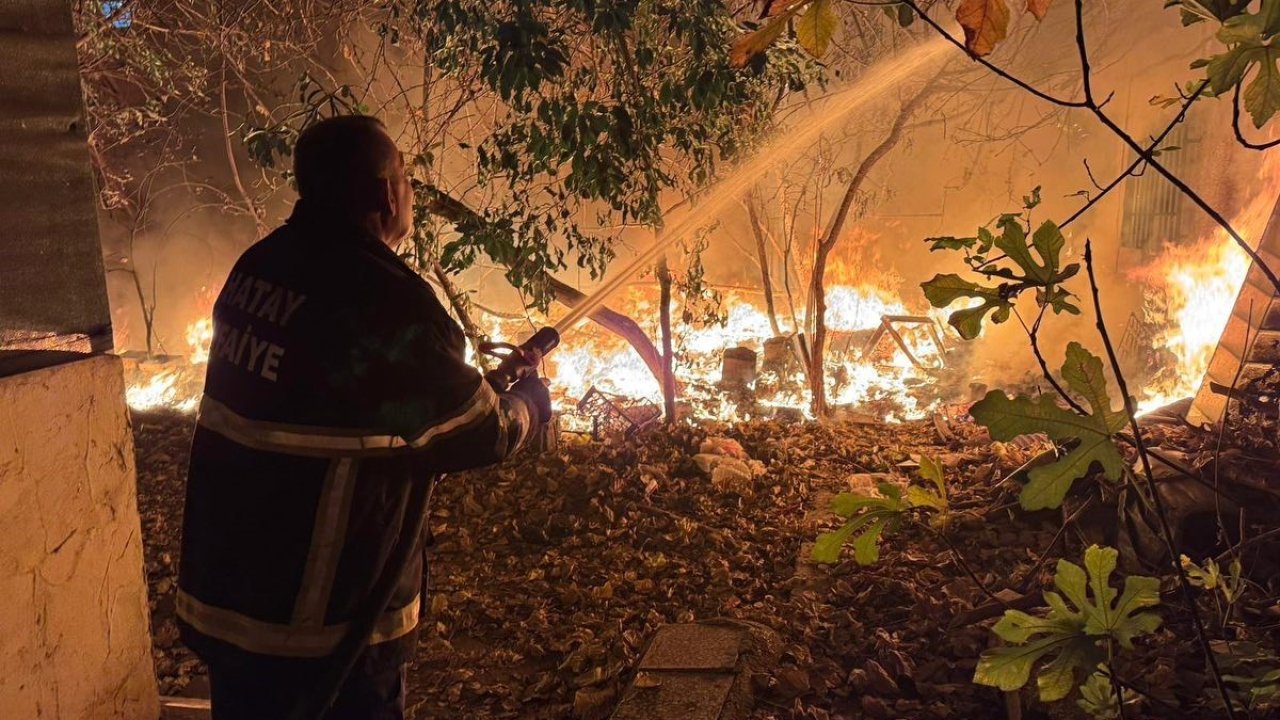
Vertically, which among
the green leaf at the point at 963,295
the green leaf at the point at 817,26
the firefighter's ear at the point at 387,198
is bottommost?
the green leaf at the point at 963,295

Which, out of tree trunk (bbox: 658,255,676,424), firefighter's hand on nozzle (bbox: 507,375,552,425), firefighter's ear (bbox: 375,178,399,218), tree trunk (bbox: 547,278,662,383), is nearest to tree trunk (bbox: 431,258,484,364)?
tree trunk (bbox: 547,278,662,383)

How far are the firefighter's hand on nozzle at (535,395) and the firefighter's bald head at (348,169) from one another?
654 mm

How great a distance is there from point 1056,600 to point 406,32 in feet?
25.2

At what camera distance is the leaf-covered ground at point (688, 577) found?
138 inches

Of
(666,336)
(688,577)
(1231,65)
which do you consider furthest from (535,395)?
(666,336)

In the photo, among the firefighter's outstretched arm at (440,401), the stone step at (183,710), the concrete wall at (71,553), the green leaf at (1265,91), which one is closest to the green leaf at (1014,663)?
the green leaf at (1265,91)

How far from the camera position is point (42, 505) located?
2.52 m

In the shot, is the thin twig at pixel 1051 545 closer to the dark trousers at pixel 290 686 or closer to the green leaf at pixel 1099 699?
the green leaf at pixel 1099 699

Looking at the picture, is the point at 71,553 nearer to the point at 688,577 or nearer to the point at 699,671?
the point at 699,671

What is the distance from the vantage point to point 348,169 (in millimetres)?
2143

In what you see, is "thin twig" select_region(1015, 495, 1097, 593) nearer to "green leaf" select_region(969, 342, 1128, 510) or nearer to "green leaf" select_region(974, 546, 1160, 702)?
"green leaf" select_region(974, 546, 1160, 702)

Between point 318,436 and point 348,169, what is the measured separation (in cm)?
68

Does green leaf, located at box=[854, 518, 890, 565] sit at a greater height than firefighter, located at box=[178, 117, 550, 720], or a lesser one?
lesser

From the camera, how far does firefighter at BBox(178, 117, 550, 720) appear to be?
6.58ft
